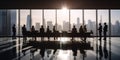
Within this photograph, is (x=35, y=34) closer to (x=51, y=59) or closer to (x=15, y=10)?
(x=15, y=10)

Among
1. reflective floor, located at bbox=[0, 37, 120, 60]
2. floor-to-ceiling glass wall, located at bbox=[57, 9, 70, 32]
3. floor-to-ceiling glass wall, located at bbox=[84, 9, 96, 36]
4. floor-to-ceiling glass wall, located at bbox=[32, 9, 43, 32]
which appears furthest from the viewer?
floor-to-ceiling glass wall, located at bbox=[32, 9, 43, 32]

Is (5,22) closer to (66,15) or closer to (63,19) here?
(63,19)

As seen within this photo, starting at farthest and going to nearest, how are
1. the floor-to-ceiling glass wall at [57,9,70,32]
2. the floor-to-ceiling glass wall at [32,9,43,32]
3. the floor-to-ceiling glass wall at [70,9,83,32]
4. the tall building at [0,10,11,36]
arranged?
the tall building at [0,10,11,36] → the floor-to-ceiling glass wall at [32,9,43,32] → the floor-to-ceiling glass wall at [57,9,70,32] → the floor-to-ceiling glass wall at [70,9,83,32]

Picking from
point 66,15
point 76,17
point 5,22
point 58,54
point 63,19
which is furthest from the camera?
point 5,22

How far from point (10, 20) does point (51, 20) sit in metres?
5.18

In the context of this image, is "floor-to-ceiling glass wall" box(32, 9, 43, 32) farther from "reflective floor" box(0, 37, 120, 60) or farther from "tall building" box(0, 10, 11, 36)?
"reflective floor" box(0, 37, 120, 60)

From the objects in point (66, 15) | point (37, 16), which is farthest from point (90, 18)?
point (37, 16)

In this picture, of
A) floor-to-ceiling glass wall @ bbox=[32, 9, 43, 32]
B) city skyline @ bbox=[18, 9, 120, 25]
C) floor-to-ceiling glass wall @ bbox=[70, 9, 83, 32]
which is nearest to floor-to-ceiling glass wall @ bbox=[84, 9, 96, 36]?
city skyline @ bbox=[18, 9, 120, 25]

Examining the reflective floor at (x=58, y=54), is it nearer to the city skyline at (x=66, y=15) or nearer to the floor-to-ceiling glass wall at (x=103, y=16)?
the city skyline at (x=66, y=15)

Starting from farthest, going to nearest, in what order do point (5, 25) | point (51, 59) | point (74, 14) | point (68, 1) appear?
point (5, 25)
point (74, 14)
point (68, 1)
point (51, 59)

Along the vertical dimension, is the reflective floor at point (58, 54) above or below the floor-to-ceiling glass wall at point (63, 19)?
below

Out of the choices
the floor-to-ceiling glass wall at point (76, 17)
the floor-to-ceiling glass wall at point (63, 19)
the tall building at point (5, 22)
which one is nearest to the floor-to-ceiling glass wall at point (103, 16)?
the floor-to-ceiling glass wall at point (76, 17)

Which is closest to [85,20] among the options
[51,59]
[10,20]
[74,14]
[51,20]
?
[74,14]

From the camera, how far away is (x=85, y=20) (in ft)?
80.5
